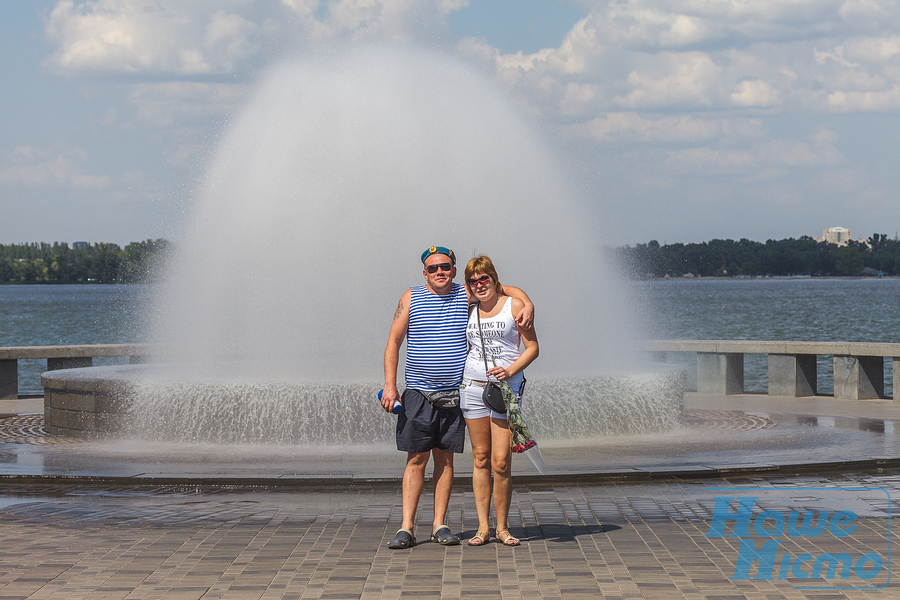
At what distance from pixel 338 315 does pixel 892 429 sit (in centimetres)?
716

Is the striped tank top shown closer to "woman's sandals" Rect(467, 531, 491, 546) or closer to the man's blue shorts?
the man's blue shorts

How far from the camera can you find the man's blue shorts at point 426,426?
594 centimetres

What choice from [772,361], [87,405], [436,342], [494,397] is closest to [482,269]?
[436,342]

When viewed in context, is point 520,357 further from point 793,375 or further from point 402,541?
point 793,375

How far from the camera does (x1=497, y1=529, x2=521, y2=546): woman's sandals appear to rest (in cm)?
589

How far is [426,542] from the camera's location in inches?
239

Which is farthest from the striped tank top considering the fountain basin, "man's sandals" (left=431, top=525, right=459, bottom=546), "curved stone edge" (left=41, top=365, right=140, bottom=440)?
"curved stone edge" (left=41, top=365, right=140, bottom=440)

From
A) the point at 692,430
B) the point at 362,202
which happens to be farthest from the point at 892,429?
the point at 362,202

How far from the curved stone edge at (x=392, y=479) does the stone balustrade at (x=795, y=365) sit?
6585 mm

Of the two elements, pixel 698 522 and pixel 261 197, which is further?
pixel 261 197

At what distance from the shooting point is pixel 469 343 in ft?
19.6

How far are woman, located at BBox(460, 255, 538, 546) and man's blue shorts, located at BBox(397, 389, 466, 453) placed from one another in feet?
0.33

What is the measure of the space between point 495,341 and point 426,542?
1.28 metres

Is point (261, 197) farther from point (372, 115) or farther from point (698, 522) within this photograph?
point (698, 522)
